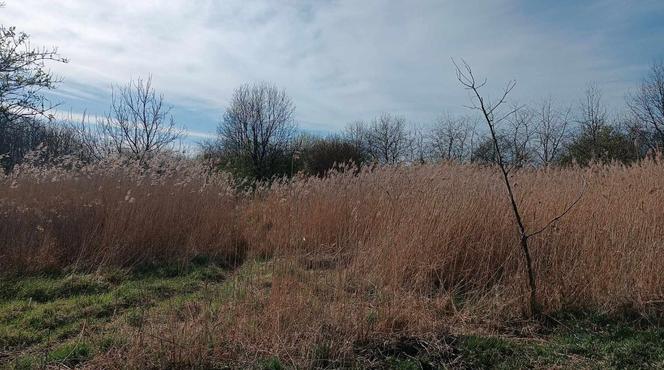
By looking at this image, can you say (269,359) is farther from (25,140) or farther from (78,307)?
(25,140)

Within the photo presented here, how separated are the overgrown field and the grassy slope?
0.02 meters

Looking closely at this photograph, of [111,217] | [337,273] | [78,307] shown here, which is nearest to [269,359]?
[337,273]

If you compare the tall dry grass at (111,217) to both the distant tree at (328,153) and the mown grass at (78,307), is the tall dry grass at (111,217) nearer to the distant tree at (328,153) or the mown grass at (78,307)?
the mown grass at (78,307)

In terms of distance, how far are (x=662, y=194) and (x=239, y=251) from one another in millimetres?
5646

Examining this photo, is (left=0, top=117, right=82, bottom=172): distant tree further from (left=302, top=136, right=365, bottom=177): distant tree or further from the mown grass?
(left=302, top=136, right=365, bottom=177): distant tree

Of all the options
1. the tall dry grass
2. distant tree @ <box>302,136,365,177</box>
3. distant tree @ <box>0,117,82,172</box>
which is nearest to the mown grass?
the tall dry grass

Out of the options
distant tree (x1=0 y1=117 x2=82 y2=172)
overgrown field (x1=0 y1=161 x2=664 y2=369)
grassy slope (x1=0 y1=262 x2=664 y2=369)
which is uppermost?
distant tree (x1=0 y1=117 x2=82 y2=172)

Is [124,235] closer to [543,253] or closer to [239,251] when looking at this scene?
[239,251]

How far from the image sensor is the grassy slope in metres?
3.17

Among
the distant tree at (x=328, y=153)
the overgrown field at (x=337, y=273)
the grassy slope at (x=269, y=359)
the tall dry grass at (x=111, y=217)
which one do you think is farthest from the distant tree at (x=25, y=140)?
the distant tree at (x=328, y=153)

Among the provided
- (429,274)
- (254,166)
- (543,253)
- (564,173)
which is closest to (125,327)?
(429,274)

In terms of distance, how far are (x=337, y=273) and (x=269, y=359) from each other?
1.36 metres

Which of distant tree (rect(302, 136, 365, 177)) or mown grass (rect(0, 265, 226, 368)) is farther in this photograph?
distant tree (rect(302, 136, 365, 177))

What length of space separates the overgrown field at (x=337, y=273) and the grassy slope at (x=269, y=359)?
0.05ft
